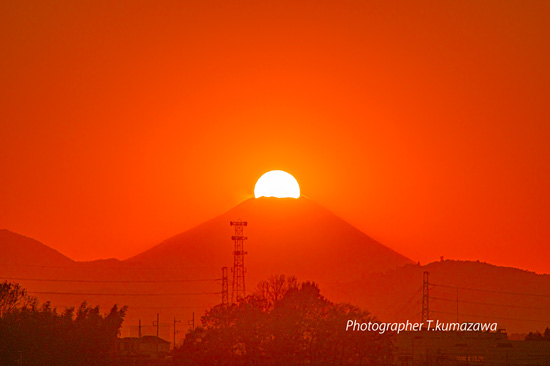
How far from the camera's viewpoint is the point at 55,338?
5328 cm

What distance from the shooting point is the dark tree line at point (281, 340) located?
166ft

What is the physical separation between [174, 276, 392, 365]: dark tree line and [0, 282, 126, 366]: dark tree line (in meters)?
5.84

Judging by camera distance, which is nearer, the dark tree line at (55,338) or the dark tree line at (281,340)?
the dark tree line at (281,340)

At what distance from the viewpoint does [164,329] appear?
523 ft

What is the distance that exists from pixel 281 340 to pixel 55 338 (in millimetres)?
13627

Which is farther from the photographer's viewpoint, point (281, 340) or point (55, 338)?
point (55, 338)

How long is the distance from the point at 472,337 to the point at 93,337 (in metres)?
34.8

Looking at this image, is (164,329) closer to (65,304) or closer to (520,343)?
(65,304)

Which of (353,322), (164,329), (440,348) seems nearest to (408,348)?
(440,348)

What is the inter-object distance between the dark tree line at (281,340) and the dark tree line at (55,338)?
5.84 meters

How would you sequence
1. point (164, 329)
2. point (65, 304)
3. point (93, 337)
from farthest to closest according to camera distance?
point (65, 304)
point (164, 329)
point (93, 337)

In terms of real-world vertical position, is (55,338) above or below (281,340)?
above

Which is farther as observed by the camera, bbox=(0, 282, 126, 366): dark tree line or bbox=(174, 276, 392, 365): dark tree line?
Result: bbox=(0, 282, 126, 366): dark tree line

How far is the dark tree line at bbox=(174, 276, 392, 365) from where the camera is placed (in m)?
50.7
